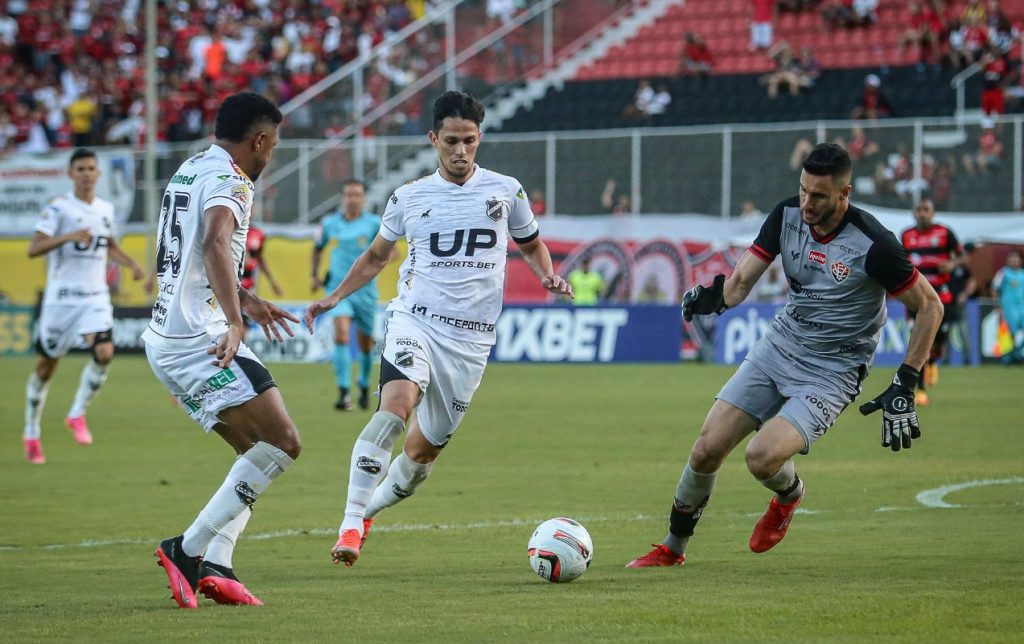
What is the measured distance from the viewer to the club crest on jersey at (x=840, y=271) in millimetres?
8352

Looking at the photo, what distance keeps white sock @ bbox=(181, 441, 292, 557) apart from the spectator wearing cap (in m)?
25.3

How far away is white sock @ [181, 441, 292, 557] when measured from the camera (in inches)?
290

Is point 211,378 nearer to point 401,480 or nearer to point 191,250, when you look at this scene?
point 191,250

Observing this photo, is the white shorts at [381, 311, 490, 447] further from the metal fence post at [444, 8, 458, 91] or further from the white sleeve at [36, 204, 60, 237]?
the metal fence post at [444, 8, 458, 91]

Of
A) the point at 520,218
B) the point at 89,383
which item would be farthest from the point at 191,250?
the point at 89,383

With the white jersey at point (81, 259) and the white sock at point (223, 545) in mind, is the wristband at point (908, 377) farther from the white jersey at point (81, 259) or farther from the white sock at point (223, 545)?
the white jersey at point (81, 259)

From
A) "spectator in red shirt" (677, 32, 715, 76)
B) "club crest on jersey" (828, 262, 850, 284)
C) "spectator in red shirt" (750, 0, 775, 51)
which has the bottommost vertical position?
"club crest on jersey" (828, 262, 850, 284)

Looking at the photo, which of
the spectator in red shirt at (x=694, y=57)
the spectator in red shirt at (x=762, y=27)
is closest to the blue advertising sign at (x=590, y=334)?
the spectator in red shirt at (x=694, y=57)

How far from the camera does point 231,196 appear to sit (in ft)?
24.0

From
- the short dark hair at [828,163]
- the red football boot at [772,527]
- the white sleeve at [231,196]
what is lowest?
the red football boot at [772,527]

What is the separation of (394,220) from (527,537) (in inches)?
86.0

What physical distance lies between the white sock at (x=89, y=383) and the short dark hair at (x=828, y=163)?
9.56 meters

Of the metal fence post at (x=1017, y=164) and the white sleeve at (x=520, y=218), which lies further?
the metal fence post at (x=1017, y=164)

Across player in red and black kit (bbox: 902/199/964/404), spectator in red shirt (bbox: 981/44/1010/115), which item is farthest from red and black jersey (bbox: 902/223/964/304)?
spectator in red shirt (bbox: 981/44/1010/115)
